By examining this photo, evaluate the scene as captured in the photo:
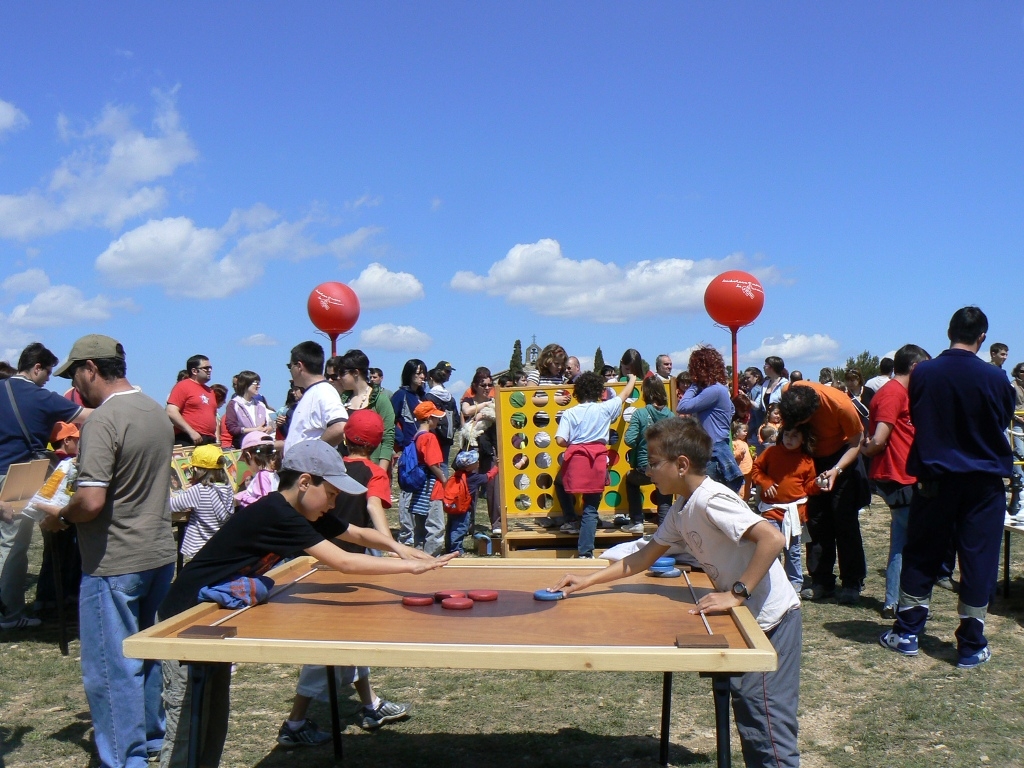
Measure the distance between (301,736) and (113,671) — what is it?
3.27ft

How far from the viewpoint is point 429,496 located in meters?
8.23

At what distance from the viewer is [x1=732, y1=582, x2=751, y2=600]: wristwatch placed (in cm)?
282

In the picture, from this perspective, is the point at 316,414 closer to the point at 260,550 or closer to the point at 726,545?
the point at 260,550

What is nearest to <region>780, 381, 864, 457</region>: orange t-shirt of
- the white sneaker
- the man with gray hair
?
the man with gray hair

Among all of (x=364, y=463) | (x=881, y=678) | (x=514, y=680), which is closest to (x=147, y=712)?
(x=364, y=463)

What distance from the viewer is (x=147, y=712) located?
409 centimetres

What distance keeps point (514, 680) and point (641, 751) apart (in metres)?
1.20

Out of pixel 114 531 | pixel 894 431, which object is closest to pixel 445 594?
pixel 114 531

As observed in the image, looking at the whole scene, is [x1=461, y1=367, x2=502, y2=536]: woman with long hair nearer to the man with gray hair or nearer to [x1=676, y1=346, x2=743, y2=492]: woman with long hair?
[x1=676, y1=346, x2=743, y2=492]: woman with long hair

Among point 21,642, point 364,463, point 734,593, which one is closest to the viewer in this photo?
point 734,593

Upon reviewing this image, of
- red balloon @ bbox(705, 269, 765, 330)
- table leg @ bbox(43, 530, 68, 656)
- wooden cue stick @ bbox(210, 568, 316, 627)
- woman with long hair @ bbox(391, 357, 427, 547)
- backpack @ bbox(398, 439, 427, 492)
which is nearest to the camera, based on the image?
wooden cue stick @ bbox(210, 568, 316, 627)

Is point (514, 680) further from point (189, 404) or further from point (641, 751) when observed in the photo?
point (189, 404)

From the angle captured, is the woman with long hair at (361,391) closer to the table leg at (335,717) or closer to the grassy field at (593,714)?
the grassy field at (593,714)

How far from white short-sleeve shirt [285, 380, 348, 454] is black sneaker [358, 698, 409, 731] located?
5.13ft
